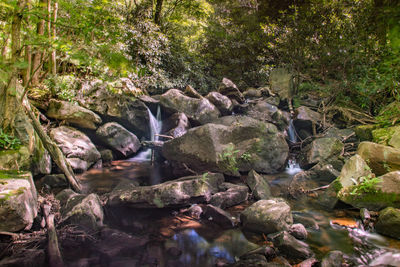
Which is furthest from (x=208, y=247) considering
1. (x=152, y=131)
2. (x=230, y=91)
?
(x=230, y=91)

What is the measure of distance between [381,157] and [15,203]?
23.9ft

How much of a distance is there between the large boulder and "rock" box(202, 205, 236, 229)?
204 cm

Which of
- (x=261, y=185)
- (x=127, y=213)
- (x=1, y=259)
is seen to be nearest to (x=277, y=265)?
(x=261, y=185)

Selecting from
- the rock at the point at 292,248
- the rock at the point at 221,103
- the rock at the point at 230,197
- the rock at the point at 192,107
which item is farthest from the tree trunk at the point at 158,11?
the rock at the point at 292,248

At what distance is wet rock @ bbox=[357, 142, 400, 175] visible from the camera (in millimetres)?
5543

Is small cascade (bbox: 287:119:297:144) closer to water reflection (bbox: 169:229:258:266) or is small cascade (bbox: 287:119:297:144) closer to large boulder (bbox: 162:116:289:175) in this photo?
large boulder (bbox: 162:116:289:175)

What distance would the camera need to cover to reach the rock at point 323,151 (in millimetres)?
7785

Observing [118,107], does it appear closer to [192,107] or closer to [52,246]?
[192,107]

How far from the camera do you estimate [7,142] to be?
17.4 ft

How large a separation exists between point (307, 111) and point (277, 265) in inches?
333

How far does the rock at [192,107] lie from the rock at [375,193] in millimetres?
5774

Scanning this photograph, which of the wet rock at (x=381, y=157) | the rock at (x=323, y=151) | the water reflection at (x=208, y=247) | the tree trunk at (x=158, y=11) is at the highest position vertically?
the tree trunk at (x=158, y=11)

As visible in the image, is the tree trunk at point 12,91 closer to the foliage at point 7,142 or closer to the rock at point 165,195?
the foliage at point 7,142

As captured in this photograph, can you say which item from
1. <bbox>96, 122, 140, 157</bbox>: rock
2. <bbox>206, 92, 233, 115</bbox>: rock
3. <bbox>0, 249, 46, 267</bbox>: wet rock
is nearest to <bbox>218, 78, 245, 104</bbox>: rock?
<bbox>206, 92, 233, 115</bbox>: rock
